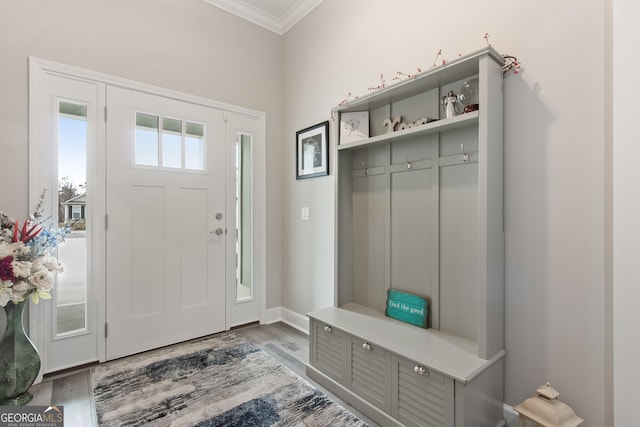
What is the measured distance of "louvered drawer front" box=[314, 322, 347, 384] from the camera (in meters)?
1.88

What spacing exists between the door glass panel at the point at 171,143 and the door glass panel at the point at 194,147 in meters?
0.06

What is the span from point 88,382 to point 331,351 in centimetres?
162

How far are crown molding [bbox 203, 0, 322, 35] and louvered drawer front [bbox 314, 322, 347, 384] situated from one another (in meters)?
2.81

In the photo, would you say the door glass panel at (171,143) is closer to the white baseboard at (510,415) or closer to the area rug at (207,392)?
the area rug at (207,392)

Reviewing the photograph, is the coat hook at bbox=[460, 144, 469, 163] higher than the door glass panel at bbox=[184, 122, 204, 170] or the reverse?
the reverse

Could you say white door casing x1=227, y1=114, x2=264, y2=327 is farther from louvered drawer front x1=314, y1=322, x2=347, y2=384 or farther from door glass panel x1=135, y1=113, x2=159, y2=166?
louvered drawer front x1=314, y1=322, x2=347, y2=384

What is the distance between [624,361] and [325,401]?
144cm

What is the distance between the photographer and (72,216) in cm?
218

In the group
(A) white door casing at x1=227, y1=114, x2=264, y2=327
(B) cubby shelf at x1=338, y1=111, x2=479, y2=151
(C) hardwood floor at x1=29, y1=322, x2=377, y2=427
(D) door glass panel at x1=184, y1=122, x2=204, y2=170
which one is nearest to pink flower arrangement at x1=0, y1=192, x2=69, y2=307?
(C) hardwood floor at x1=29, y1=322, x2=377, y2=427

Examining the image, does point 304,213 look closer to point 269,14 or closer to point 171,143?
point 171,143

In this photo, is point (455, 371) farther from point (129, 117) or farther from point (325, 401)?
point (129, 117)

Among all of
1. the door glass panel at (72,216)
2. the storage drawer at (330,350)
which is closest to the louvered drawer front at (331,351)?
the storage drawer at (330,350)

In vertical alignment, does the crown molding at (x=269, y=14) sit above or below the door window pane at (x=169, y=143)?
above

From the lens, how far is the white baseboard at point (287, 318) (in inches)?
116
